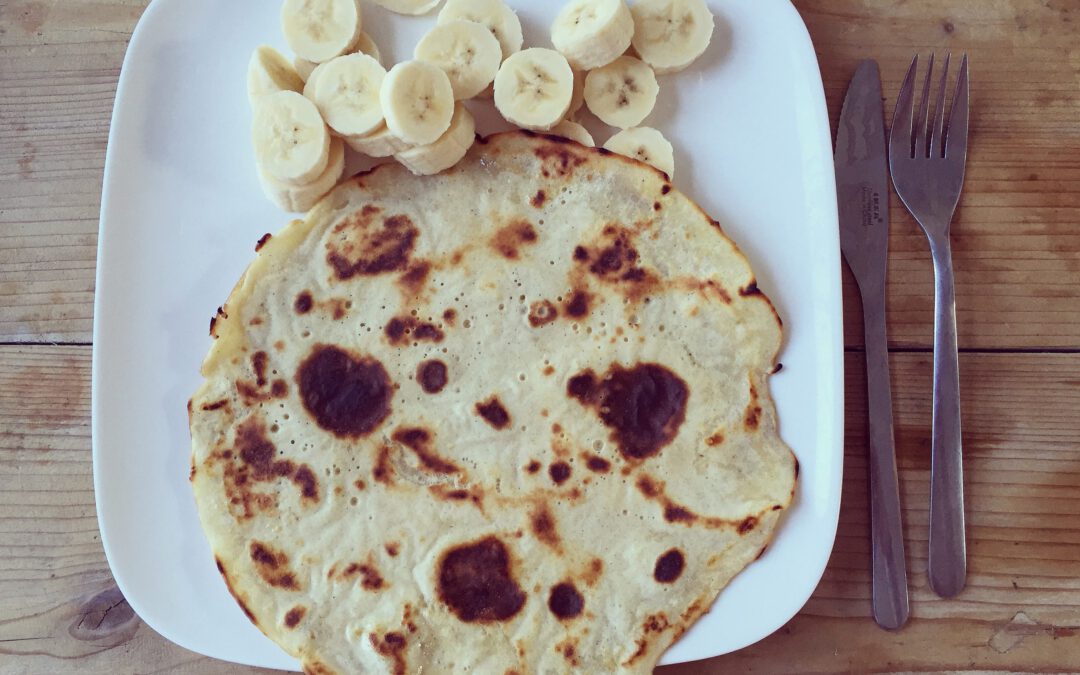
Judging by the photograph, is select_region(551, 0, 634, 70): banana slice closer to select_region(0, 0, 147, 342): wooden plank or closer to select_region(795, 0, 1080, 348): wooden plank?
select_region(795, 0, 1080, 348): wooden plank

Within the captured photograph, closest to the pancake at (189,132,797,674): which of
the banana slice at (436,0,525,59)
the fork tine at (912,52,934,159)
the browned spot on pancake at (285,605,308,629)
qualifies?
the browned spot on pancake at (285,605,308,629)

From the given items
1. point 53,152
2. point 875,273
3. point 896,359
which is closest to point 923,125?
point 875,273

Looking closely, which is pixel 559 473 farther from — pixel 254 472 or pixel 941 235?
pixel 941 235

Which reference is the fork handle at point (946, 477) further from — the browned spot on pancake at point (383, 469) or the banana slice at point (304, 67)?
the banana slice at point (304, 67)

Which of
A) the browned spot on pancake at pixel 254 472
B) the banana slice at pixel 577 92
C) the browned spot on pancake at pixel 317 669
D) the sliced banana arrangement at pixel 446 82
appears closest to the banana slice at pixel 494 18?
the sliced banana arrangement at pixel 446 82

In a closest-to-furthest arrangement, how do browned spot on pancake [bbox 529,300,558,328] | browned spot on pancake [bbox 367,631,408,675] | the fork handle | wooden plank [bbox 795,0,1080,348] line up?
1. browned spot on pancake [bbox 367,631,408,675]
2. browned spot on pancake [bbox 529,300,558,328]
3. the fork handle
4. wooden plank [bbox 795,0,1080,348]

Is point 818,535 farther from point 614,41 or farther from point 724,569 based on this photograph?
point 614,41

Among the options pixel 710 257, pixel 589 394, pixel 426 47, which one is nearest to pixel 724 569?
pixel 589 394

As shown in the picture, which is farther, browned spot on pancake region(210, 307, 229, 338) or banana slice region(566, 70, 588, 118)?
banana slice region(566, 70, 588, 118)
